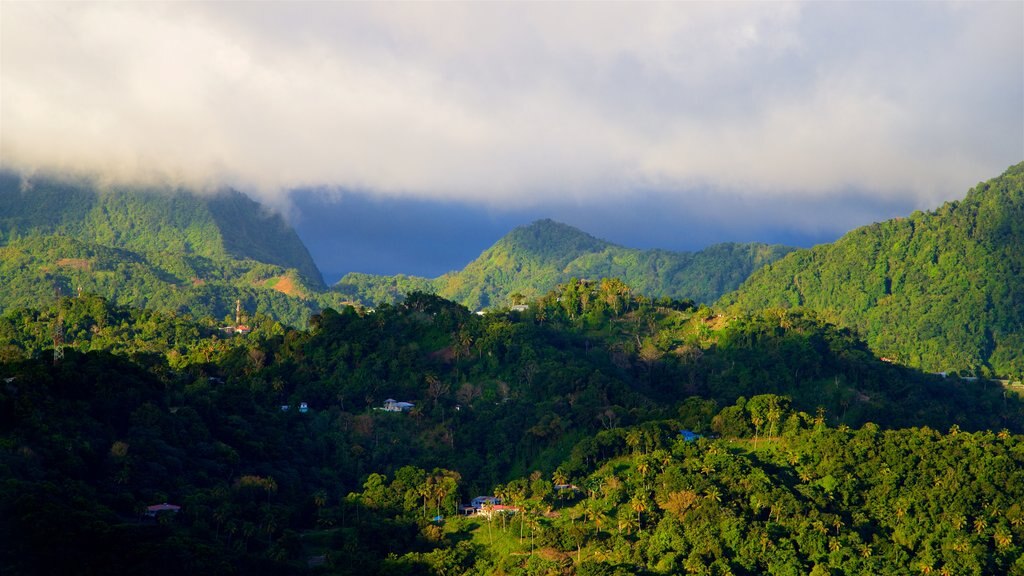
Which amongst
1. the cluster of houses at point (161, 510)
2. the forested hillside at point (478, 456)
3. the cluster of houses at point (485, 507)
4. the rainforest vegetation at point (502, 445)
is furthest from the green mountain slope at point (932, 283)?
the cluster of houses at point (161, 510)

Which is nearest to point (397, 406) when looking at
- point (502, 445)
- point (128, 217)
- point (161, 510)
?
point (502, 445)

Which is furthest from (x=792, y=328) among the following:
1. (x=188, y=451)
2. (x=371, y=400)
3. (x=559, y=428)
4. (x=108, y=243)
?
(x=108, y=243)

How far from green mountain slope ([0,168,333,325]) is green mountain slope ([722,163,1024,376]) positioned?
204 feet

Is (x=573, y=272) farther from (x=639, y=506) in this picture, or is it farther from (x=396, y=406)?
(x=639, y=506)

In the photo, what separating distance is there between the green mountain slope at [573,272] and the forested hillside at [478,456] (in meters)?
85.9

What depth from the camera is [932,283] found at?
134250 mm

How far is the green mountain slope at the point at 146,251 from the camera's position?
434 feet

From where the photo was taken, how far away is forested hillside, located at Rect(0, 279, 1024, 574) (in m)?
50.5

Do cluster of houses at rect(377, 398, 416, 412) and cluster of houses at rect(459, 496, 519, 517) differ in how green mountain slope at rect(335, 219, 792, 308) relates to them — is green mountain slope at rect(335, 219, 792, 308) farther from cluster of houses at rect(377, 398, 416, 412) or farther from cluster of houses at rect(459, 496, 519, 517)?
cluster of houses at rect(459, 496, 519, 517)

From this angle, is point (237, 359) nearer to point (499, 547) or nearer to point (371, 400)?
point (371, 400)

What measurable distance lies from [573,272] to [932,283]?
194 ft

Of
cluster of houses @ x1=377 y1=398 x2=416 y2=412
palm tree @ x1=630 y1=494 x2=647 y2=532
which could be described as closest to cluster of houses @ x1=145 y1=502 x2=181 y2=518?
palm tree @ x1=630 y1=494 x2=647 y2=532

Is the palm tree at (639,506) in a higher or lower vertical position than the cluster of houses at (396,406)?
lower

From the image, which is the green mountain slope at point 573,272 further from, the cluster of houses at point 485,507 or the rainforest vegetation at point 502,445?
the cluster of houses at point 485,507
